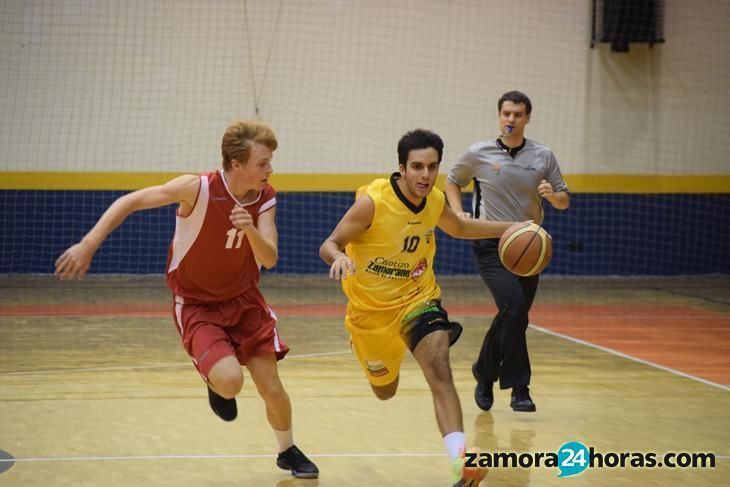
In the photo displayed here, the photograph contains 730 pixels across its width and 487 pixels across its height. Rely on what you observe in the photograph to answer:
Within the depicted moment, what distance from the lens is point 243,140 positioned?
5266 millimetres

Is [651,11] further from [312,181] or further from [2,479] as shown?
[2,479]

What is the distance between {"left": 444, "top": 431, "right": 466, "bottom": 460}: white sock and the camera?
16.4ft

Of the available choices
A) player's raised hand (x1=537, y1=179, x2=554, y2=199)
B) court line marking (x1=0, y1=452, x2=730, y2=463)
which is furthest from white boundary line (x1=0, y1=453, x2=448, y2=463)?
player's raised hand (x1=537, y1=179, x2=554, y2=199)

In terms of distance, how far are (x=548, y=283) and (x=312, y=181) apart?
3488 mm

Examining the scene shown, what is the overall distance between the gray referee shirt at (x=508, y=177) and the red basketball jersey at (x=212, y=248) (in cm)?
244

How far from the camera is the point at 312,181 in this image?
15117 millimetres

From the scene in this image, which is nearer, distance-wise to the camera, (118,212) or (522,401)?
(118,212)

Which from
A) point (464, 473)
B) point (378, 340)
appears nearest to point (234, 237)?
point (378, 340)

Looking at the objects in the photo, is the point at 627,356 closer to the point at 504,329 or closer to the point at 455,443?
the point at 504,329

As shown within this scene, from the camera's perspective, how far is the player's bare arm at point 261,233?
486 centimetres

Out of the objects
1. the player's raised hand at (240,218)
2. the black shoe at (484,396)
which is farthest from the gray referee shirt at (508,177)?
the player's raised hand at (240,218)

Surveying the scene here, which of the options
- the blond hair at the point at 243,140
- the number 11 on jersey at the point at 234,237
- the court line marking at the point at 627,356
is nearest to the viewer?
the blond hair at the point at 243,140

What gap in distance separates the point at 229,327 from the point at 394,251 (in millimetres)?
919

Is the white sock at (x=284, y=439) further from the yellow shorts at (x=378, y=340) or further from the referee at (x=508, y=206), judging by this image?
the referee at (x=508, y=206)
